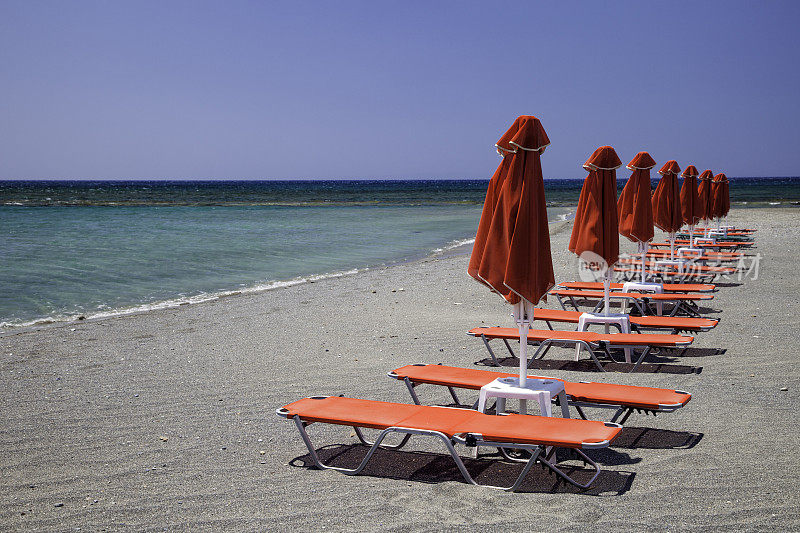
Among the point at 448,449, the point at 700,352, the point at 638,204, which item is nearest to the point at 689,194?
the point at 638,204

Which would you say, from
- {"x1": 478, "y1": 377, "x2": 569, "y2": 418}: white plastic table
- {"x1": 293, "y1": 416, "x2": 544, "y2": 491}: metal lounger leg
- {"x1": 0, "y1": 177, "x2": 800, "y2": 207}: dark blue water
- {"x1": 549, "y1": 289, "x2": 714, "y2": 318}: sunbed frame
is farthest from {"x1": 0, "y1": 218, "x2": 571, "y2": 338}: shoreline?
{"x1": 0, "y1": 177, "x2": 800, "y2": 207}: dark blue water

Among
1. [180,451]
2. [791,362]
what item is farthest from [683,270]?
[180,451]

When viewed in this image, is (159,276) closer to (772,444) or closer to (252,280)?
(252,280)

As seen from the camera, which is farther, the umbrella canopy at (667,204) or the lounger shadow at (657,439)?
the umbrella canopy at (667,204)

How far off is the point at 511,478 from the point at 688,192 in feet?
34.0

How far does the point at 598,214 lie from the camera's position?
6.27 m

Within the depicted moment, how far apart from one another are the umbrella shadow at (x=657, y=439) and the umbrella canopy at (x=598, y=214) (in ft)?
6.90

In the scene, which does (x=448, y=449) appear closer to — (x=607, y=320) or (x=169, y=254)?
(x=607, y=320)

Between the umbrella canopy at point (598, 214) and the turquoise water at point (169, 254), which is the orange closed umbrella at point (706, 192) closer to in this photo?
the turquoise water at point (169, 254)

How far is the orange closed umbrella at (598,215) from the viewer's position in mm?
6270

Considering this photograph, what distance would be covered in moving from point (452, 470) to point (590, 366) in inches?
115

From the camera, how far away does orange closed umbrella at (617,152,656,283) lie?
27.3ft

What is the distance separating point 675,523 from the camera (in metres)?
3.14

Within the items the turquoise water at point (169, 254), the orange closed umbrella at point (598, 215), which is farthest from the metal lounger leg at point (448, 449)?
the turquoise water at point (169, 254)
